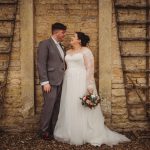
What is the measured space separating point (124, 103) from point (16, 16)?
8.51ft

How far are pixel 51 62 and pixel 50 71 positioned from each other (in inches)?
6.2

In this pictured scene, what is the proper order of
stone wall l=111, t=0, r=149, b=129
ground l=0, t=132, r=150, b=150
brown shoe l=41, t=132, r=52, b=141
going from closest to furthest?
ground l=0, t=132, r=150, b=150 → brown shoe l=41, t=132, r=52, b=141 → stone wall l=111, t=0, r=149, b=129

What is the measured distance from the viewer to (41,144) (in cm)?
658

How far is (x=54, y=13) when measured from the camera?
23.3 ft

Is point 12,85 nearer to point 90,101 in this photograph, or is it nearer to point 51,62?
point 51,62

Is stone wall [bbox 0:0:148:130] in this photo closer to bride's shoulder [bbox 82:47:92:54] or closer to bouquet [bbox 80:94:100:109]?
bride's shoulder [bbox 82:47:92:54]

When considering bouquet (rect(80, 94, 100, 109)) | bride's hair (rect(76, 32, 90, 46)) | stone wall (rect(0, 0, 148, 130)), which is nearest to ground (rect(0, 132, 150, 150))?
stone wall (rect(0, 0, 148, 130))

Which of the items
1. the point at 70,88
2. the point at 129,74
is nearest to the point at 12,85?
the point at 70,88

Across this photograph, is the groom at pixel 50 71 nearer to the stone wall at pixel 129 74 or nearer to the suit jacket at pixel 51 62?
the suit jacket at pixel 51 62

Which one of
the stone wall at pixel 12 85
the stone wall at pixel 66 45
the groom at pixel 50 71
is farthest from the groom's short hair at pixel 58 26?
the stone wall at pixel 12 85

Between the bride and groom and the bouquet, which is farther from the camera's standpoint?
the bride and groom

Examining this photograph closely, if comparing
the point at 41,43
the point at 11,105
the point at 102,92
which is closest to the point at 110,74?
the point at 102,92

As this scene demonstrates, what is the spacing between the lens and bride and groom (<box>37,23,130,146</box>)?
21.8 feet

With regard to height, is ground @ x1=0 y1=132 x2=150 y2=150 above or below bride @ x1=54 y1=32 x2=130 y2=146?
below
